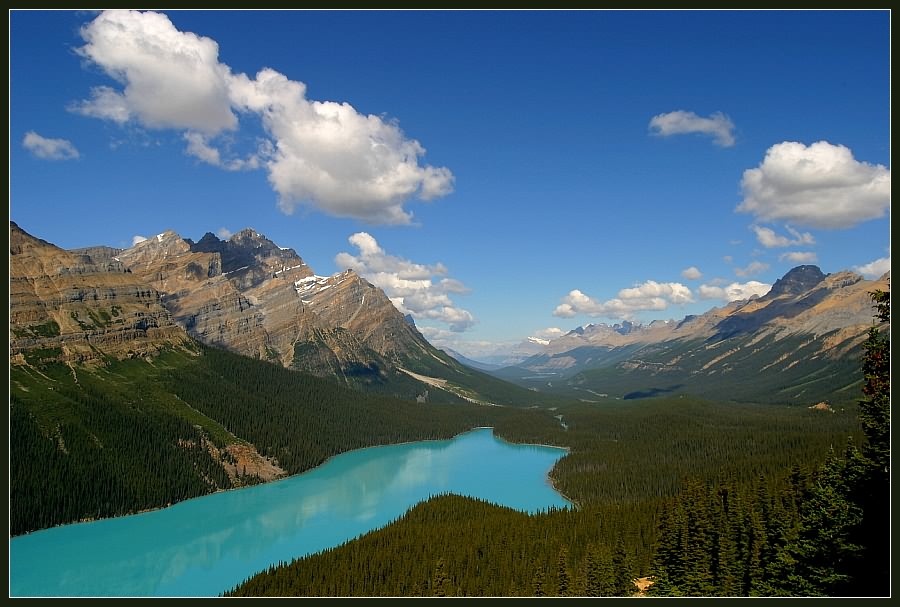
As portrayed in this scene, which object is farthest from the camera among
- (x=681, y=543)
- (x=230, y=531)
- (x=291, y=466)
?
(x=291, y=466)

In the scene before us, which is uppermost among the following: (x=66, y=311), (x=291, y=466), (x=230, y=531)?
(x=66, y=311)

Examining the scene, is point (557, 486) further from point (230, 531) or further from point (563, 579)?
point (563, 579)

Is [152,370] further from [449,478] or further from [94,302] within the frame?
[449,478]

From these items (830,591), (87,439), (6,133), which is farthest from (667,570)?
(87,439)

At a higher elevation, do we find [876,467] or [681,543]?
[876,467]

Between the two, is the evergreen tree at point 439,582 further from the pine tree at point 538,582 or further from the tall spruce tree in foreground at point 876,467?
the tall spruce tree in foreground at point 876,467

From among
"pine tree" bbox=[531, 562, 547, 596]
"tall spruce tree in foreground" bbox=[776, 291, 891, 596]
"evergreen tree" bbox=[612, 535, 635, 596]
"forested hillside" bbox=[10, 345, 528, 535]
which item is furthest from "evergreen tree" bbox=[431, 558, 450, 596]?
"forested hillside" bbox=[10, 345, 528, 535]

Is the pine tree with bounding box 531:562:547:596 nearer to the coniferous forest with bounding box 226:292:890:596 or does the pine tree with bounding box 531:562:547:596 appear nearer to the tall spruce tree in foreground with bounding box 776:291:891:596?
the coniferous forest with bounding box 226:292:890:596

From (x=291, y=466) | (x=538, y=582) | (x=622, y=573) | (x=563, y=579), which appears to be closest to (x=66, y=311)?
(x=291, y=466)
